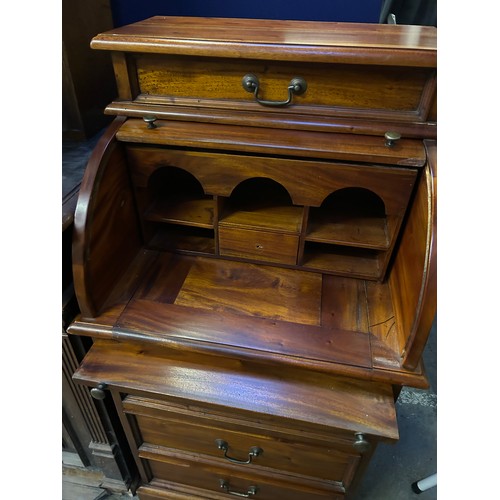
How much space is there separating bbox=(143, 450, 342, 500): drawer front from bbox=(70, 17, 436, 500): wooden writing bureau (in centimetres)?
8

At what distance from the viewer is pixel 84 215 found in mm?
716

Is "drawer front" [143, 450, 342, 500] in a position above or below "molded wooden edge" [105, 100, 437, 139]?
below

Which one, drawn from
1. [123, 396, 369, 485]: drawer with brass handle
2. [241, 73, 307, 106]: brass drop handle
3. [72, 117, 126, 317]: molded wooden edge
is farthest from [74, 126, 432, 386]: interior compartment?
[123, 396, 369, 485]: drawer with brass handle

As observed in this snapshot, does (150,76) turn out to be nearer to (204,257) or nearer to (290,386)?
(204,257)

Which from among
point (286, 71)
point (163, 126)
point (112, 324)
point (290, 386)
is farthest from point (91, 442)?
point (286, 71)

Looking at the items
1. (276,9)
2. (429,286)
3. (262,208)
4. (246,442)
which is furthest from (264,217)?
(276,9)

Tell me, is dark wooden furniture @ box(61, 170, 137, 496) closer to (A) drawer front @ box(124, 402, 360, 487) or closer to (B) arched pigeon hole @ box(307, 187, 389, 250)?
(A) drawer front @ box(124, 402, 360, 487)

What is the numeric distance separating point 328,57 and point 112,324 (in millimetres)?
661

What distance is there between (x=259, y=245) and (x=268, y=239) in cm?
3

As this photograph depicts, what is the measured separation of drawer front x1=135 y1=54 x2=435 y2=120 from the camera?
0.71m

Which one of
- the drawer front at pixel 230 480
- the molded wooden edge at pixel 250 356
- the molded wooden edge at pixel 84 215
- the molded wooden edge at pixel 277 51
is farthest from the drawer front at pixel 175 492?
the molded wooden edge at pixel 277 51

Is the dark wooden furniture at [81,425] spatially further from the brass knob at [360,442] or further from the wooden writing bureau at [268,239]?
the brass knob at [360,442]

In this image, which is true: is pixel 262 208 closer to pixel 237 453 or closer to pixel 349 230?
pixel 349 230

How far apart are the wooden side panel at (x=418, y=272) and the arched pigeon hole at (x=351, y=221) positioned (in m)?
0.08
